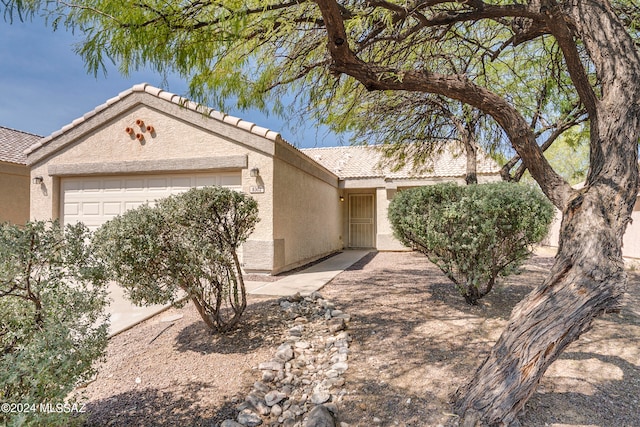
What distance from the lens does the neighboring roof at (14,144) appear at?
40.6 feet

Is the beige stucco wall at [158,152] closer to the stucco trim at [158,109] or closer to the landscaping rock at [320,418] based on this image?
the stucco trim at [158,109]

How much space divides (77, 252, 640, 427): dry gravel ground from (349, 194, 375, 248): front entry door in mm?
9786

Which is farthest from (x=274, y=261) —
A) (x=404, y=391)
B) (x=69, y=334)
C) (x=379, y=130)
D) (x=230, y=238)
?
(x=69, y=334)

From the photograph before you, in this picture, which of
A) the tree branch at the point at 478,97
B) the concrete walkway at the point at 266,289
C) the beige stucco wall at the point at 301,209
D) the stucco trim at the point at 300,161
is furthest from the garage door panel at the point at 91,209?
the tree branch at the point at 478,97

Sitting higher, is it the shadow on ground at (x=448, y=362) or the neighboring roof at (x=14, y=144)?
the neighboring roof at (x=14, y=144)

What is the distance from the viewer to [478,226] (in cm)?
482

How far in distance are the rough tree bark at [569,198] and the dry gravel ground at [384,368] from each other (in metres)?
0.44

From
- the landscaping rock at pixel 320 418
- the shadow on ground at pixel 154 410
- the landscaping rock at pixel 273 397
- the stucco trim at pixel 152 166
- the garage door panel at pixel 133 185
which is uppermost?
the stucco trim at pixel 152 166

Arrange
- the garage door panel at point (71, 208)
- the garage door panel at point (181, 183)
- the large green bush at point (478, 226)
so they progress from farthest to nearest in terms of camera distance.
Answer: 1. the garage door panel at point (71, 208)
2. the garage door panel at point (181, 183)
3. the large green bush at point (478, 226)

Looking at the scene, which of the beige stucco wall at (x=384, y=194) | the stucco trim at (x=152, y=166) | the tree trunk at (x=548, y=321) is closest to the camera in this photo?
the tree trunk at (x=548, y=321)

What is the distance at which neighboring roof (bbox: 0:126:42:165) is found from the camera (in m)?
12.4

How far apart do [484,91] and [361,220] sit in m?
12.1

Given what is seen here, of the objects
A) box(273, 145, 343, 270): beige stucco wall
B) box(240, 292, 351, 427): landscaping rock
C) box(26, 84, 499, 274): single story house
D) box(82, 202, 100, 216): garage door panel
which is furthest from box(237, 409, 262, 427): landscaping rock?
box(82, 202, 100, 216): garage door panel

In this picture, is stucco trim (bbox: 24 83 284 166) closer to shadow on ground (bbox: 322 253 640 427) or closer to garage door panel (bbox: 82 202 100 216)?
garage door panel (bbox: 82 202 100 216)
